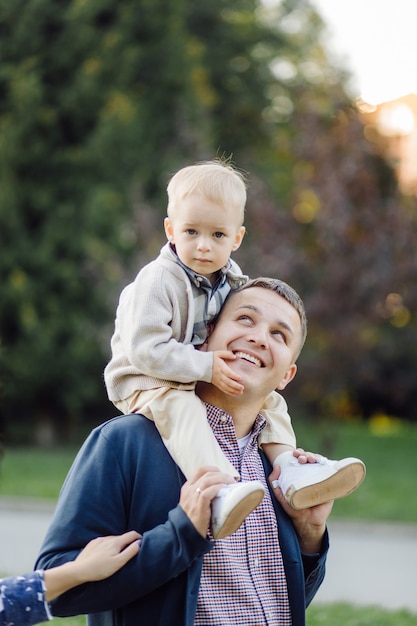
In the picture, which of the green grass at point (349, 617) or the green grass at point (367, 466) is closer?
the green grass at point (349, 617)

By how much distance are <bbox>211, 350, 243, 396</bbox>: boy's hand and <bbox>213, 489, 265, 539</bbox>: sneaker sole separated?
0.33 m

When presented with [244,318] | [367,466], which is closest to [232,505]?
[244,318]

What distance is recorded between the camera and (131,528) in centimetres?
255

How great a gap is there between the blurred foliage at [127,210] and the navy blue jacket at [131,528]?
1160 cm

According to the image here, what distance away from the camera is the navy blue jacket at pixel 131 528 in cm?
243

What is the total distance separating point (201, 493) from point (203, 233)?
855mm

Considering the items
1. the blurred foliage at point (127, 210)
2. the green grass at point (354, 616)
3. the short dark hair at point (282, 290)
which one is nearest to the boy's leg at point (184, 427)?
the short dark hair at point (282, 290)

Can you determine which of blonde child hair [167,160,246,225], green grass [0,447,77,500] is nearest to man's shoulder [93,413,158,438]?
blonde child hair [167,160,246,225]

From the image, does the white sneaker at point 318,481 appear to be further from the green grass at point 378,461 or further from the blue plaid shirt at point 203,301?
the green grass at point 378,461

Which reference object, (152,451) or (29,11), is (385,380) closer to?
(29,11)

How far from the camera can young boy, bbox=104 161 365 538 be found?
8.71ft

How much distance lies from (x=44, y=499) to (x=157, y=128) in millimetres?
10172

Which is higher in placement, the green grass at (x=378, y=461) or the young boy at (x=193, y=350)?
the green grass at (x=378, y=461)

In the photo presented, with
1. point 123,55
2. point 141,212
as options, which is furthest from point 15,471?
point 123,55
